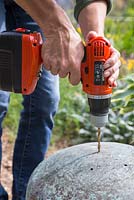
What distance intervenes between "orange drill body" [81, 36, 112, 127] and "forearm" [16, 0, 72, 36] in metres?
0.12

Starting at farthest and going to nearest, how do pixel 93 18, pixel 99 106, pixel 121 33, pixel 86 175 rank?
pixel 121 33 → pixel 93 18 → pixel 99 106 → pixel 86 175

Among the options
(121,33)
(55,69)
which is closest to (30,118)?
(55,69)

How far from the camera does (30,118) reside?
275 cm

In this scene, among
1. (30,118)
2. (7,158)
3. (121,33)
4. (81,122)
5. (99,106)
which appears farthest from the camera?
(121,33)

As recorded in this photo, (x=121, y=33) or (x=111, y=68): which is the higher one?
(x=121, y=33)

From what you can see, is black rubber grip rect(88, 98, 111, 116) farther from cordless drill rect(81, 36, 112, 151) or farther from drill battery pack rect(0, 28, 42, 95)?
drill battery pack rect(0, 28, 42, 95)

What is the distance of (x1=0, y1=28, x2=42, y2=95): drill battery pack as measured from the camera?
2.07 meters

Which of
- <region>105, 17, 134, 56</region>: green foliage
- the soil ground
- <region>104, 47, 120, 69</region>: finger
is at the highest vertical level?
<region>105, 17, 134, 56</region>: green foliage

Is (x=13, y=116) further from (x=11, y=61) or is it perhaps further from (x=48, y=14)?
(x=48, y=14)

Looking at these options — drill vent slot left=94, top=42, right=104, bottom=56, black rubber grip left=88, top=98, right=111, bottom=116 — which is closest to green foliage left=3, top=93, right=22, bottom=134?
black rubber grip left=88, top=98, right=111, bottom=116

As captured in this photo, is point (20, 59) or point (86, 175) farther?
point (20, 59)

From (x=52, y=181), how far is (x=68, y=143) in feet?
6.58

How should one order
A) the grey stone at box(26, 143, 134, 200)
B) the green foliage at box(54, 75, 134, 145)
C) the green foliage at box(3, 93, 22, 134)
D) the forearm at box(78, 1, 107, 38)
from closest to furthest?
1. the grey stone at box(26, 143, 134, 200)
2. the forearm at box(78, 1, 107, 38)
3. the green foliage at box(54, 75, 134, 145)
4. the green foliage at box(3, 93, 22, 134)

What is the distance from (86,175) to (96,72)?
1.17 feet
